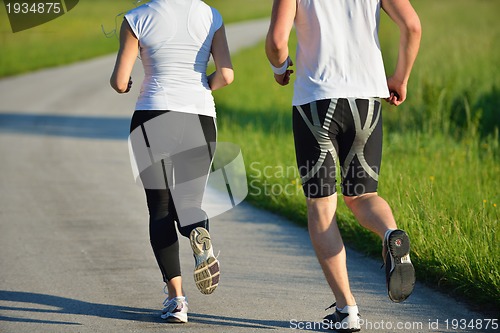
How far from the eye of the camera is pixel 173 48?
15.6 feet

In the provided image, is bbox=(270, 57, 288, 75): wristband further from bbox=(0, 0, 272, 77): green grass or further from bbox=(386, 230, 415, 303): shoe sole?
bbox=(0, 0, 272, 77): green grass

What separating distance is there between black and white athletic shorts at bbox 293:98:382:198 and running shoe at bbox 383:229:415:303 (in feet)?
1.28

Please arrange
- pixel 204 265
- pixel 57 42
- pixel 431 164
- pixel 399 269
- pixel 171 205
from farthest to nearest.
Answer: pixel 57 42, pixel 431 164, pixel 171 205, pixel 204 265, pixel 399 269

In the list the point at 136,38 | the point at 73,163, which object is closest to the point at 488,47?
the point at 73,163

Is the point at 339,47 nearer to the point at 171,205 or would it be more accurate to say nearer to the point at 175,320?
the point at 171,205

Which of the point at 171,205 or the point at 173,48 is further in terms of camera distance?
the point at 171,205

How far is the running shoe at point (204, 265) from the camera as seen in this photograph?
4.62 m

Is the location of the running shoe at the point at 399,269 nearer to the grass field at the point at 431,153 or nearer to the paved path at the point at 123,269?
the paved path at the point at 123,269

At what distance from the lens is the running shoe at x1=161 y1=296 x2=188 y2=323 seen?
4.84 m

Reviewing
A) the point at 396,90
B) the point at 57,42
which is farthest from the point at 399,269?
the point at 57,42

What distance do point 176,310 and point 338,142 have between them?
1.22 m

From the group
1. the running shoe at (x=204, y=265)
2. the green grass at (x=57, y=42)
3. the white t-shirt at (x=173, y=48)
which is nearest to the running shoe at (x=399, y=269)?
the running shoe at (x=204, y=265)

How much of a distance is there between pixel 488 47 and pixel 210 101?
59.5 feet

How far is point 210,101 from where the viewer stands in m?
4.92
